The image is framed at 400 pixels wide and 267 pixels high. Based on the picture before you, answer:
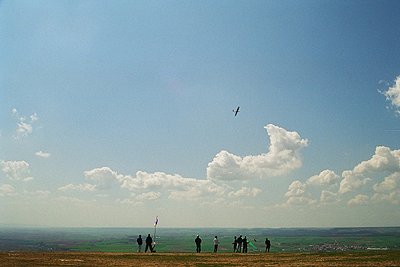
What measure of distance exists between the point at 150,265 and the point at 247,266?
710 centimetres

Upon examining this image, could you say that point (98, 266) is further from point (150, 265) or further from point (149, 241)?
point (149, 241)

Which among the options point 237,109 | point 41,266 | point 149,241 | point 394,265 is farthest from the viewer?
point 237,109

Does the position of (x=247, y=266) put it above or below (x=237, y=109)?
below

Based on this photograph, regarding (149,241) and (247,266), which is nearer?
(247,266)

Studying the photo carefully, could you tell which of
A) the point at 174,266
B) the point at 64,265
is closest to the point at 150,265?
the point at 174,266

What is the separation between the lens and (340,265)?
89.5ft

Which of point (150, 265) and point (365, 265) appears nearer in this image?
point (365, 265)

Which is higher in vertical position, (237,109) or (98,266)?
(237,109)

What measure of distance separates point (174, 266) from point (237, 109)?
108 feet

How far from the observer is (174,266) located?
28891 mm

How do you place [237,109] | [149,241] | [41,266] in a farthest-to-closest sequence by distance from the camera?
[237,109], [149,241], [41,266]

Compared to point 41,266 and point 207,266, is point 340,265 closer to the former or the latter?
point 207,266

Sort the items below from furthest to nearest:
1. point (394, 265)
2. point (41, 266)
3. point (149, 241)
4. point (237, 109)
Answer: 1. point (237, 109)
2. point (149, 241)
3. point (41, 266)
4. point (394, 265)

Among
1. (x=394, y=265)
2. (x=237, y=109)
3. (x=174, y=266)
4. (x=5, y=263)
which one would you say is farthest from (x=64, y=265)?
(x=237, y=109)
